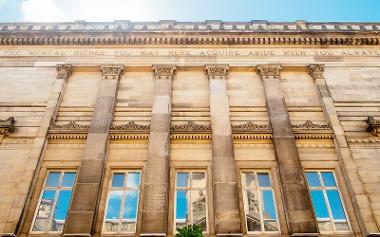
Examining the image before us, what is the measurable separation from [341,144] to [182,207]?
7.62 m

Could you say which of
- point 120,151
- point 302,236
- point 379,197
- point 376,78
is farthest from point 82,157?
point 376,78

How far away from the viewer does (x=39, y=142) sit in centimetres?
1455

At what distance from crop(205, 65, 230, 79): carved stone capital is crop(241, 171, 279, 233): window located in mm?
5614

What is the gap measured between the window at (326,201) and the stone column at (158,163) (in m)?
6.11

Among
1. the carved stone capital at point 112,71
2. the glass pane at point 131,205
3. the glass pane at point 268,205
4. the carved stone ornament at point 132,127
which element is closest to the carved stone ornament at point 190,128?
the carved stone ornament at point 132,127

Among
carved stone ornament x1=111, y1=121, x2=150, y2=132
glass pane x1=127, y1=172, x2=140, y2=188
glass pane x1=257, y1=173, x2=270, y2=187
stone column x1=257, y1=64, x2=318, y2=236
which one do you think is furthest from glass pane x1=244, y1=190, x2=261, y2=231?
carved stone ornament x1=111, y1=121, x2=150, y2=132

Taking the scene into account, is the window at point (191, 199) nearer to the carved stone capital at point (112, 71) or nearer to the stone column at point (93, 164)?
the stone column at point (93, 164)

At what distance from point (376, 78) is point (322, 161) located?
6.55 metres

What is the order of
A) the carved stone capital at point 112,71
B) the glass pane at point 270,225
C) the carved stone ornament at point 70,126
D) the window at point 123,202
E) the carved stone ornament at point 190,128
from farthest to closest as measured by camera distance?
the carved stone capital at point 112,71 < the carved stone ornament at point 70,126 < the carved stone ornament at point 190,128 < the window at point 123,202 < the glass pane at point 270,225

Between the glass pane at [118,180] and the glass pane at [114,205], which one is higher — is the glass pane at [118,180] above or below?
above

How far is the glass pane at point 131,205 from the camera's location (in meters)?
13.0

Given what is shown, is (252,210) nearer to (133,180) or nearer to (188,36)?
(133,180)

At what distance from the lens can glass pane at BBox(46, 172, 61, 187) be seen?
13851 millimetres

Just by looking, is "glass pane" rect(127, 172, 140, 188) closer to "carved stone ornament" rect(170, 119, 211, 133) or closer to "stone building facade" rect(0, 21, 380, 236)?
"stone building facade" rect(0, 21, 380, 236)
